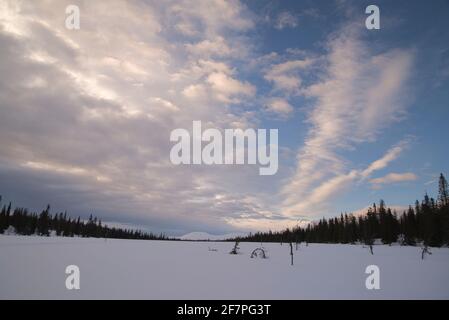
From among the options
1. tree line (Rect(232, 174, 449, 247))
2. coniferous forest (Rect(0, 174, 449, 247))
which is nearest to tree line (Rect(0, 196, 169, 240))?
coniferous forest (Rect(0, 174, 449, 247))

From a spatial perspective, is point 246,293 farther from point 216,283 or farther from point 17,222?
point 17,222

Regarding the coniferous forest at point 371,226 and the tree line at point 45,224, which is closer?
the coniferous forest at point 371,226

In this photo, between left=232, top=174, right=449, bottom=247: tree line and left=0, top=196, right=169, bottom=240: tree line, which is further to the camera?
left=0, top=196, right=169, bottom=240: tree line

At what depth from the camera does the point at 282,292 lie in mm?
12328

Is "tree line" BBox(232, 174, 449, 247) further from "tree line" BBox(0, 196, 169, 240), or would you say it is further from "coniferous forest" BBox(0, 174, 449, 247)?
"tree line" BBox(0, 196, 169, 240)

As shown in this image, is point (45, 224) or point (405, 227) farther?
point (45, 224)

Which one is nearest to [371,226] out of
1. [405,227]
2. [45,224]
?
[405,227]

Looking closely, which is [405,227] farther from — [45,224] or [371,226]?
[45,224]

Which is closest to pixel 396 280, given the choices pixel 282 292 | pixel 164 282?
pixel 282 292

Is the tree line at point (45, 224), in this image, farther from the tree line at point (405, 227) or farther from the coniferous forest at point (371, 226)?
the tree line at point (405, 227)

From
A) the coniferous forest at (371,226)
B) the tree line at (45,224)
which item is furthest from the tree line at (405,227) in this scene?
the tree line at (45,224)

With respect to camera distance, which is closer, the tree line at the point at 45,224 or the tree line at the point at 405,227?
the tree line at the point at 405,227

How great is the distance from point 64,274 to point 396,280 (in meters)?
17.7
